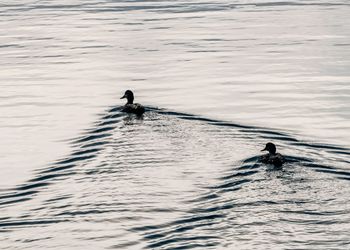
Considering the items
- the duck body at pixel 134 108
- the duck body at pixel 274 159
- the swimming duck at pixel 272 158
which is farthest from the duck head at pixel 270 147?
the duck body at pixel 134 108

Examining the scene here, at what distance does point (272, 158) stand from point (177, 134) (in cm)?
456

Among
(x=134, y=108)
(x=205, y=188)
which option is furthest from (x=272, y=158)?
(x=134, y=108)

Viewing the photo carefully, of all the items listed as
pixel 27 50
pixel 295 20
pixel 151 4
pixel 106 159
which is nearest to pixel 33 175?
pixel 106 159

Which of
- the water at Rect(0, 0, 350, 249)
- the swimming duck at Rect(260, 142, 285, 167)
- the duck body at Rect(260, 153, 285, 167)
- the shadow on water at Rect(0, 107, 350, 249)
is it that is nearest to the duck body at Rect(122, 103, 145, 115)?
the shadow on water at Rect(0, 107, 350, 249)

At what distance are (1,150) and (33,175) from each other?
300 centimetres

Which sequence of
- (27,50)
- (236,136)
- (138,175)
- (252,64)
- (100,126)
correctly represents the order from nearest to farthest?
(138,175), (236,136), (100,126), (252,64), (27,50)

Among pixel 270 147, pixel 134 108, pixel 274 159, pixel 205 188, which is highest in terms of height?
pixel 134 108

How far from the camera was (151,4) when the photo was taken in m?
60.4

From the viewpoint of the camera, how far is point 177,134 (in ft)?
90.2

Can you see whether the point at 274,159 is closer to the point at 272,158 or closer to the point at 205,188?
the point at 272,158

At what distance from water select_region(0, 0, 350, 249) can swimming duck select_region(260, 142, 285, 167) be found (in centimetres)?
27

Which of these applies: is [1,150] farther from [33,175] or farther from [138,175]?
[138,175]

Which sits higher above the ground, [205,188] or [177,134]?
[177,134]

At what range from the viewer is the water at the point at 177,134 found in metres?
20.4
